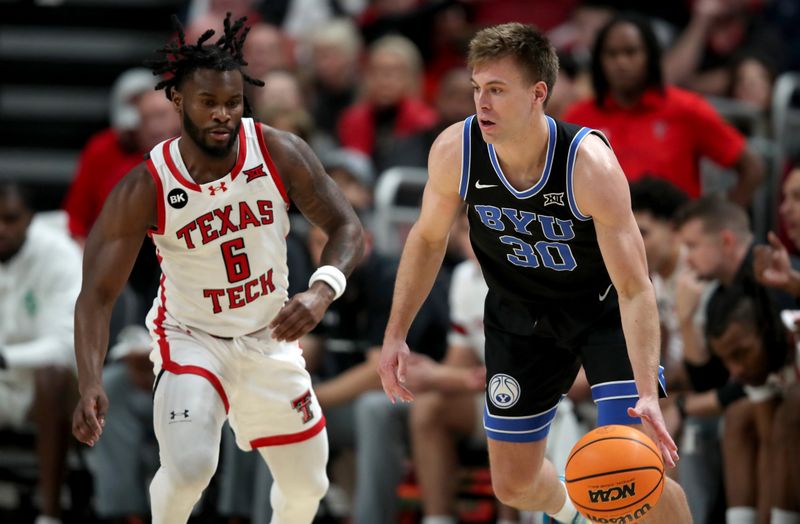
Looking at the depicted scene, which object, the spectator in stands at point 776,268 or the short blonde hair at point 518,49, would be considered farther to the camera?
the spectator in stands at point 776,268

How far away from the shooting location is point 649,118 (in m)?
7.88

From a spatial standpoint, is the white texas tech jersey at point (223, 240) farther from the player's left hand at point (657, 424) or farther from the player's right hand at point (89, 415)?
the player's left hand at point (657, 424)

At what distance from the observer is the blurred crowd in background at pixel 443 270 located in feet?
22.5

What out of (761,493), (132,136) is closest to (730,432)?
(761,493)

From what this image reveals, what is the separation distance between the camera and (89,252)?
5367 millimetres

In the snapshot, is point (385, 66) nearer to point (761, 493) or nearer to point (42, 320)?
point (42, 320)

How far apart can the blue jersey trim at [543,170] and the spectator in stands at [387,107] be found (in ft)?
14.0

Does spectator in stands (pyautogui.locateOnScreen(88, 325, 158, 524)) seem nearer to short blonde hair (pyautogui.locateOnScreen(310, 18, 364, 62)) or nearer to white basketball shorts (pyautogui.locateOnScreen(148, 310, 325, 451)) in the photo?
white basketball shorts (pyautogui.locateOnScreen(148, 310, 325, 451))

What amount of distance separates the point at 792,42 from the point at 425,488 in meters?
4.65

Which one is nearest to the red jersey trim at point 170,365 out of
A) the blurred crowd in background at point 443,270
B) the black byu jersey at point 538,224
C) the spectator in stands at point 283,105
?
the black byu jersey at point 538,224

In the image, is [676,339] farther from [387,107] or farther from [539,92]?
[387,107]

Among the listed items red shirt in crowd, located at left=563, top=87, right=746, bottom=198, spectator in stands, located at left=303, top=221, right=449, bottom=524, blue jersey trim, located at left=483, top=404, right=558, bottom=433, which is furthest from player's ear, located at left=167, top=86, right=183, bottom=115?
red shirt in crowd, located at left=563, top=87, right=746, bottom=198

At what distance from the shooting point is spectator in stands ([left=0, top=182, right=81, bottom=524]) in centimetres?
816

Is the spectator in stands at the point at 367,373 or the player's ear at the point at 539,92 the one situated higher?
the player's ear at the point at 539,92
